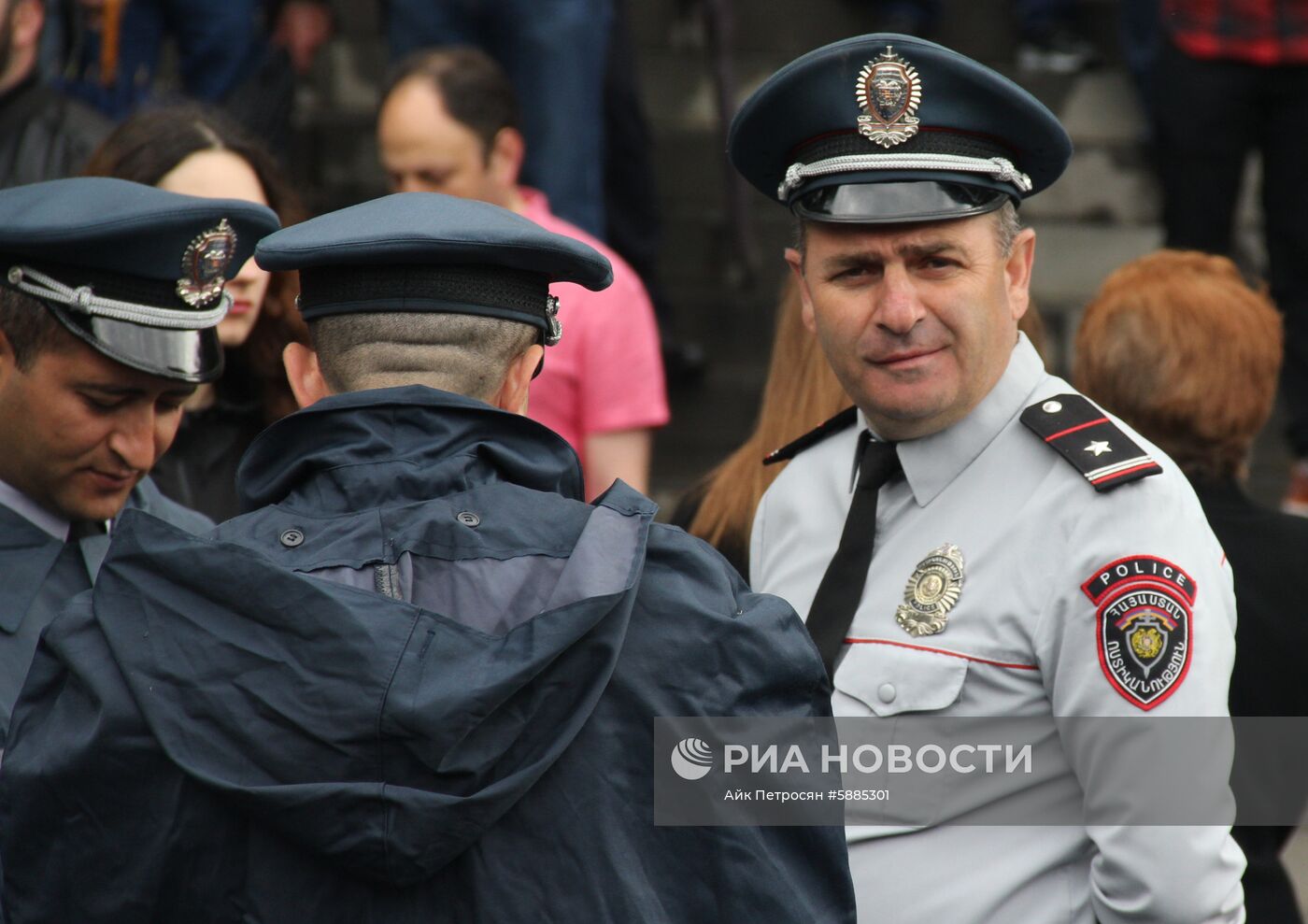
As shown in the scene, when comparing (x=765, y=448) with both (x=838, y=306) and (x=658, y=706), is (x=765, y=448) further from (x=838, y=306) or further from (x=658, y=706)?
(x=658, y=706)

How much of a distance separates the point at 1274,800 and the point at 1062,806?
33.0 inches

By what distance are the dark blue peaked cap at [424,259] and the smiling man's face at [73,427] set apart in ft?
2.23

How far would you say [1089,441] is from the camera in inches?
89.3

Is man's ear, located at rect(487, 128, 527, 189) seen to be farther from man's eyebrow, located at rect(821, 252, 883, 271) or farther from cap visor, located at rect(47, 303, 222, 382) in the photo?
man's eyebrow, located at rect(821, 252, 883, 271)

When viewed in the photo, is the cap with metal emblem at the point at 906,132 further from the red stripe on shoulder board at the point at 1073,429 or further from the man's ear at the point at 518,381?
the man's ear at the point at 518,381

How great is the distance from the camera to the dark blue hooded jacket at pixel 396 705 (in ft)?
5.33

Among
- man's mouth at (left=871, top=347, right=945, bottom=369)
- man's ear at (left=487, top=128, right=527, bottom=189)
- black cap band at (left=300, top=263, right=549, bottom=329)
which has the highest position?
black cap band at (left=300, top=263, right=549, bottom=329)

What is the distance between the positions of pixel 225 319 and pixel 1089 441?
5.91 feet

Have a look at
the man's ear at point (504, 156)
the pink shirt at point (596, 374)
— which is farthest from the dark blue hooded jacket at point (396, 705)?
the man's ear at point (504, 156)

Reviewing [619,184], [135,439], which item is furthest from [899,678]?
[619,184]

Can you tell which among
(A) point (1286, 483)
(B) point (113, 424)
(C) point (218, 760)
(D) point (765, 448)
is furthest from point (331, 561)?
(A) point (1286, 483)

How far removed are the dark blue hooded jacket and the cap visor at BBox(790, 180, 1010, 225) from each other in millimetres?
694

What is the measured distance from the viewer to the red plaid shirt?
5.15m

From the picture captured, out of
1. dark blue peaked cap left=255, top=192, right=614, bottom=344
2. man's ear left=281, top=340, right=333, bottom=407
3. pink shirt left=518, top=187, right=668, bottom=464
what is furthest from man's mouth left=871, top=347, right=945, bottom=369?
pink shirt left=518, top=187, right=668, bottom=464
